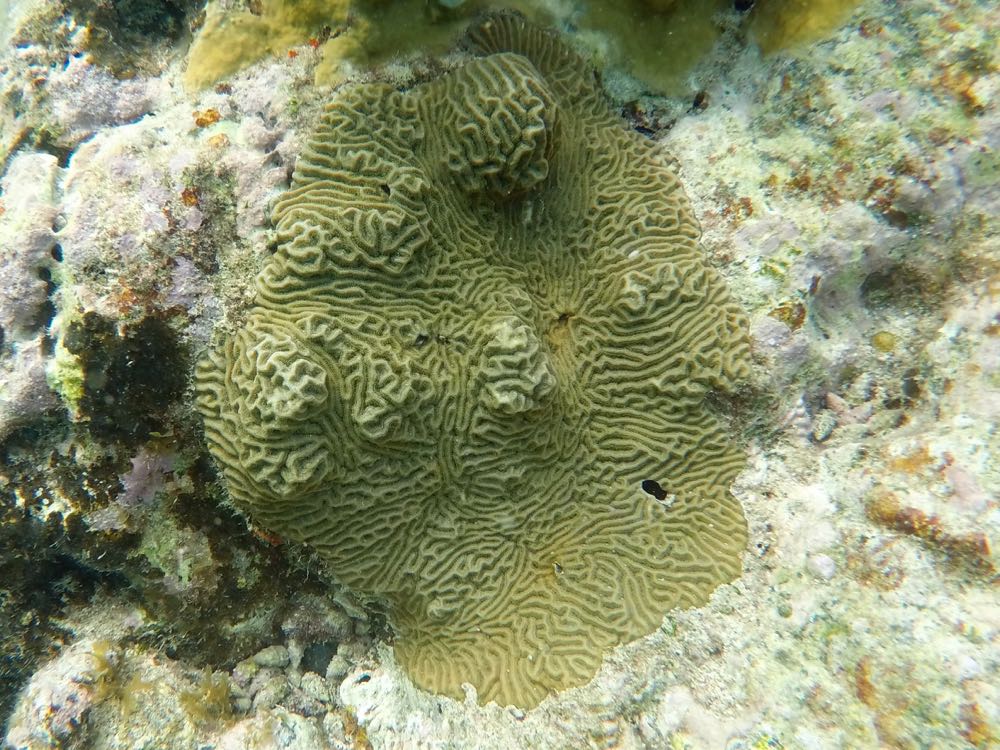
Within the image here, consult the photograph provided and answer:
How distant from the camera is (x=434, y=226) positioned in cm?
363

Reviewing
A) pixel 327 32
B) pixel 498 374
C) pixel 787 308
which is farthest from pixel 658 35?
pixel 498 374

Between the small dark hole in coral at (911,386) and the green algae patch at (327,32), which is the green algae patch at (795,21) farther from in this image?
the small dark hole in coral at (911,386)

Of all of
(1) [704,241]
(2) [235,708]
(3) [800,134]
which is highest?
(3) [800,134]

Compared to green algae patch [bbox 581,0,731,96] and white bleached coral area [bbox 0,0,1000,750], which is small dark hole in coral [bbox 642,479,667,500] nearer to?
white bleached coral area [bbox 0,0,1000,750]

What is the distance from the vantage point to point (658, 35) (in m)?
4.04

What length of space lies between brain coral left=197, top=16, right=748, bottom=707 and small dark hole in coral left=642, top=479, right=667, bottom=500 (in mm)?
15

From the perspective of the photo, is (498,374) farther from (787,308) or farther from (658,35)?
(658,35)

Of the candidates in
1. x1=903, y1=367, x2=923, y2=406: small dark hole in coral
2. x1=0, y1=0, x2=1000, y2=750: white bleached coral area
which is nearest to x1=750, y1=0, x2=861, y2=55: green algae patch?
x1=0, y1=0, x2=1000, y2=750: white bleached coral area

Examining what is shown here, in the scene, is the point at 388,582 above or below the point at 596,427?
below

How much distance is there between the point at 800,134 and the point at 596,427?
2.52 m

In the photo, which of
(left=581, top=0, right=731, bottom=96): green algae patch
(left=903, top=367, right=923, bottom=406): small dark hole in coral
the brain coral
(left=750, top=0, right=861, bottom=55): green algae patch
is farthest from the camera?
(left=581, top=0, right=731, bottom=96): green algae patch

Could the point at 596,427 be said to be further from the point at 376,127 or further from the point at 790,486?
the point at 376,127

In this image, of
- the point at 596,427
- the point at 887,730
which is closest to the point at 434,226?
the point at 596,427

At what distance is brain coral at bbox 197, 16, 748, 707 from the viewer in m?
3.35
